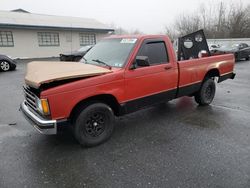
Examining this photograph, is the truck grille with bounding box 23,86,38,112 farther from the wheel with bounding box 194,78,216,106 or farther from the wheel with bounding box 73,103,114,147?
the wheel with bounding box 194,78,216,106

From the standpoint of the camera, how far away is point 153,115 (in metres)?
5.48

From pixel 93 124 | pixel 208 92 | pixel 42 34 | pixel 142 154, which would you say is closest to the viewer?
pixel 142 154

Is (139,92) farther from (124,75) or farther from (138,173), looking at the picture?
Result: (138,173)

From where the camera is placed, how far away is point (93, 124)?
3.88 m

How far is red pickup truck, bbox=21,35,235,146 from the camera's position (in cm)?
337

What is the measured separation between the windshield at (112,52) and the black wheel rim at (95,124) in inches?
41.0

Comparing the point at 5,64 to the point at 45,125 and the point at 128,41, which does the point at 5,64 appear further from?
the point at 45,125

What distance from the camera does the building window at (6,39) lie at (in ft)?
65.4

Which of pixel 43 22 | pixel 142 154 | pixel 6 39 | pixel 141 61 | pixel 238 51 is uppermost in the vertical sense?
pixel 43 22

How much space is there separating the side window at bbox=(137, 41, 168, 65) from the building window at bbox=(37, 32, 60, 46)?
802 inches

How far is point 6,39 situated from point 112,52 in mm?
19525

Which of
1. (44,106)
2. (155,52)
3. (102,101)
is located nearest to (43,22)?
(155,52)

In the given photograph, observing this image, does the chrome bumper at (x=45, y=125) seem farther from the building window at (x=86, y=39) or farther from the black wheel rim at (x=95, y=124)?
the building window at (x=86, y=39)

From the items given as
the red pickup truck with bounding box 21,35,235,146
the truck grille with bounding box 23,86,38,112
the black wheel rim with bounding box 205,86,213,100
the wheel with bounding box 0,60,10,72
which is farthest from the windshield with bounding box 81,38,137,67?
the wheel with bounding box 0,60,10,72
